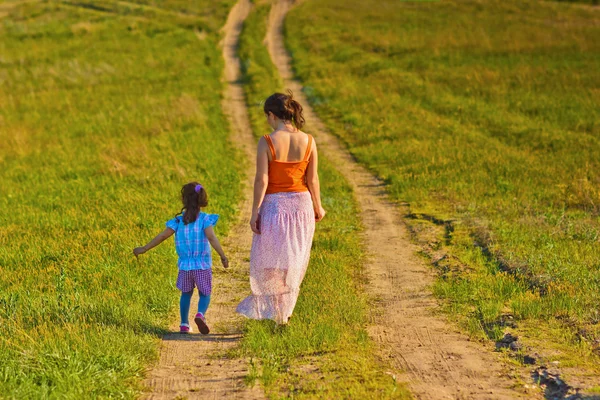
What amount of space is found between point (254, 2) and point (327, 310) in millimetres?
49601

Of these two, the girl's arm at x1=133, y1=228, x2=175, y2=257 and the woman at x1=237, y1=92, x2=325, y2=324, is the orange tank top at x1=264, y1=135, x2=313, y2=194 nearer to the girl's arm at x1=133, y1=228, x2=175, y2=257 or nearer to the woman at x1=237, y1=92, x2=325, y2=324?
the woman at x1=237, y1=92, x2=325, y2=324

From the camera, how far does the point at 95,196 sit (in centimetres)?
1384

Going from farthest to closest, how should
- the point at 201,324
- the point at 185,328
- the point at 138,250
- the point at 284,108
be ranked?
the point at 138,250, the point at 185,328, the point at 201,324, the point at 284,108

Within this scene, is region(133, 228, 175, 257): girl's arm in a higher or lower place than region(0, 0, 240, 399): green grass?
higher

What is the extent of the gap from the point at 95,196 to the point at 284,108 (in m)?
7.62

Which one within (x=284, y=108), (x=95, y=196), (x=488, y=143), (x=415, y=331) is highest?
(x=284, y=108)

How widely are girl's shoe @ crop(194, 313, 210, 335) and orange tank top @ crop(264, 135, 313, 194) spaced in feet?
4.19

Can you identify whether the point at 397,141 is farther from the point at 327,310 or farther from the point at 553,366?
the point at 553,366

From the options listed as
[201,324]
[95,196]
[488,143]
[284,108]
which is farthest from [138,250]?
[488,143]

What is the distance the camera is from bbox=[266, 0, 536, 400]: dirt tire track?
612 cm

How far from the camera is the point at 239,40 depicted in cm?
4122

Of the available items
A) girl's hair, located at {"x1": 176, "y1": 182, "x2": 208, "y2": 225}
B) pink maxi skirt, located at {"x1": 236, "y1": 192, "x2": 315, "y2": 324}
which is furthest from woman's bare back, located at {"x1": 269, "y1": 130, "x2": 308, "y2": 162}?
girl's hair, located at {"x1": 176, "y1": 182, "x2": 208, "y2": 225}

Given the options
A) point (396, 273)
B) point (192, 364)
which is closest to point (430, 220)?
point (396, 273)

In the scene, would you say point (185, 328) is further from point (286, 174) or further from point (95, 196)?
point (95, 196)
